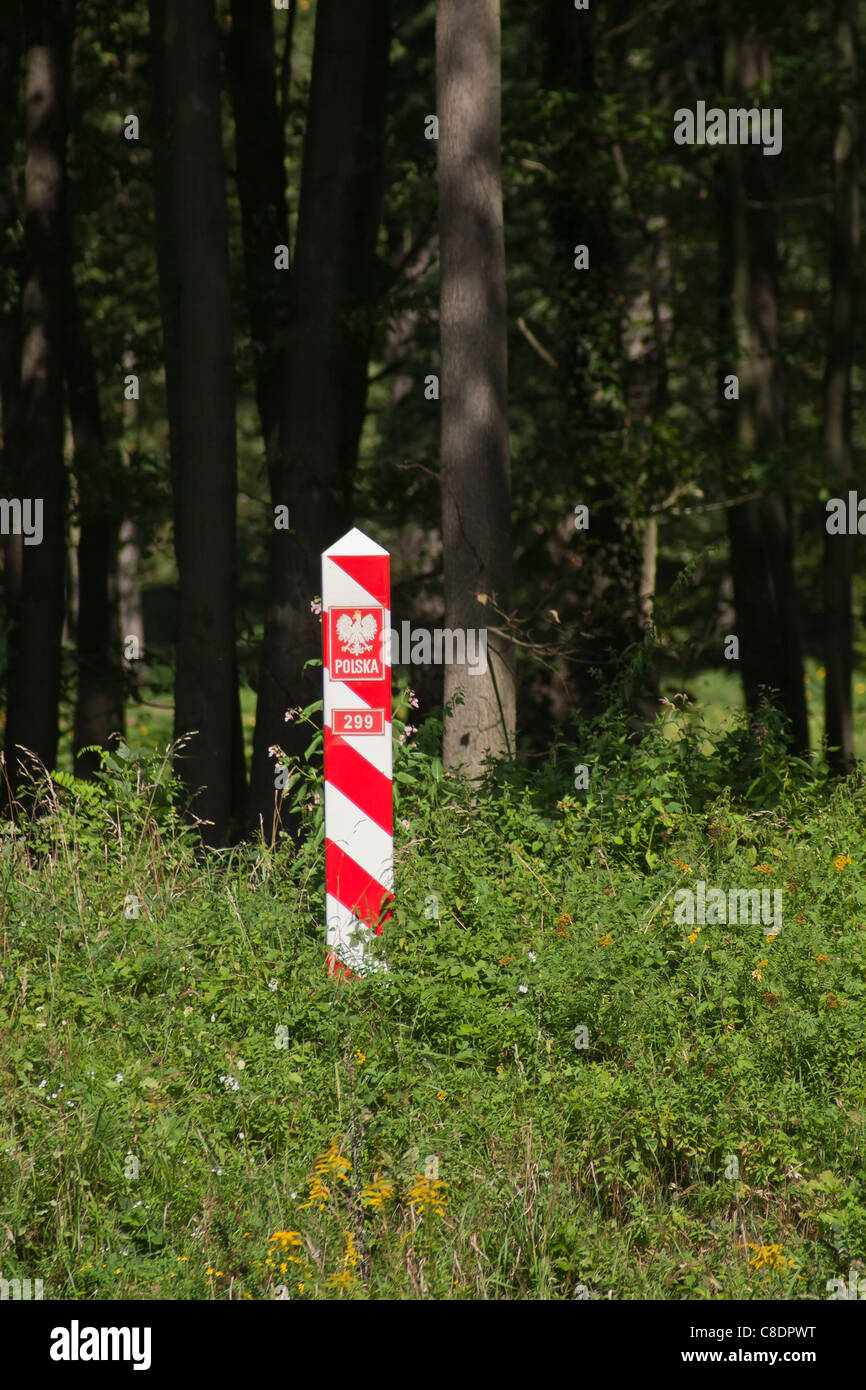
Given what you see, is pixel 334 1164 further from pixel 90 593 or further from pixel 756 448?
pixel 90 593

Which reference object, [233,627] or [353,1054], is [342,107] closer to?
[233,627]

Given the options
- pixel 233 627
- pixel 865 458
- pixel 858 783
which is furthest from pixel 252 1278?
pixel 865 458

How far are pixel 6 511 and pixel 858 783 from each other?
8681 mm

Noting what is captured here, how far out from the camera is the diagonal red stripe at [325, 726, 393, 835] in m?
5.76

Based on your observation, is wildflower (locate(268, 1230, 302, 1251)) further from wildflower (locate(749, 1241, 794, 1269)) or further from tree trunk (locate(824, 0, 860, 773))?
tree trunk (locate(824, 0, 860, 773))

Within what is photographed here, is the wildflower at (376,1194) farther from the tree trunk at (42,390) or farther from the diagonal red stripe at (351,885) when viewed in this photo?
the tree trunk at (42,390)

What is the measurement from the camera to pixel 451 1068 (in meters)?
4.98

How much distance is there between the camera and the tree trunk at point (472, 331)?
8445 millimetres

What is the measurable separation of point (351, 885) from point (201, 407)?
5.93m

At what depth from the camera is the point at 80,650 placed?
53.0 feet

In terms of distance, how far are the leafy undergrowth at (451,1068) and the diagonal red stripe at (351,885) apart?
0.11 m

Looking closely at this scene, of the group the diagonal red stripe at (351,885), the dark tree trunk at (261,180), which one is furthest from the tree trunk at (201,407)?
the diagonal red stripe at (351,885)

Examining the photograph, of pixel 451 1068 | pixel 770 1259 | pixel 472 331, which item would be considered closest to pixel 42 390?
pixel 472 331
